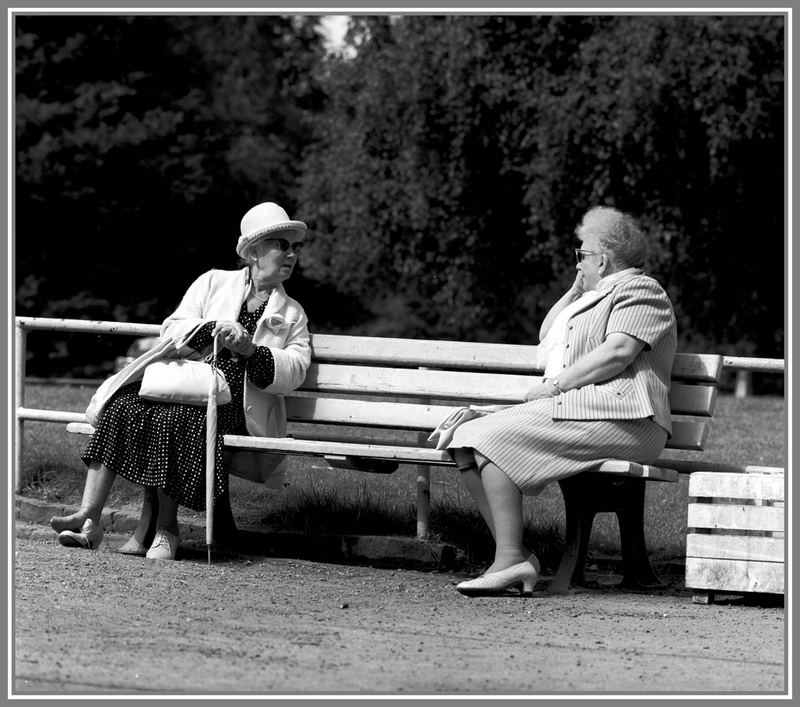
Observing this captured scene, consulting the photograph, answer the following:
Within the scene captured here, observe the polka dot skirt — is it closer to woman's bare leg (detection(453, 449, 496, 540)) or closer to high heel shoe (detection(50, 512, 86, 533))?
high heel shoe (detection(50, 512, 86, 533))

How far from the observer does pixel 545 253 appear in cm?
2305

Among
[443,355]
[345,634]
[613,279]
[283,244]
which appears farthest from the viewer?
[283,244]

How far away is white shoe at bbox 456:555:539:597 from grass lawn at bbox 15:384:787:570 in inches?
36.5

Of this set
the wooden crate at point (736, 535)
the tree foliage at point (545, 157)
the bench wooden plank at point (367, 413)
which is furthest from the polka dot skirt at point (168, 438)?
the tree foliage at point (545, 157)

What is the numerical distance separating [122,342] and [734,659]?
25.2 meters

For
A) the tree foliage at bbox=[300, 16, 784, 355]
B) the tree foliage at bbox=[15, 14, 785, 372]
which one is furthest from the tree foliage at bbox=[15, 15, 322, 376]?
the tree foliage at bbox=[300, 16, 784, 355]

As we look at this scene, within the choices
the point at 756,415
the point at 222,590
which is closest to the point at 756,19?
the point at 756,415

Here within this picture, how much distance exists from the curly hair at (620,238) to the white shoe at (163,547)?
219 cm

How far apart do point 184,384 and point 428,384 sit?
1.06m

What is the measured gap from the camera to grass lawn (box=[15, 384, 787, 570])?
6617 millimetres

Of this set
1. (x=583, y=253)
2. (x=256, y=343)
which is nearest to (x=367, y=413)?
(x=256, y=343)

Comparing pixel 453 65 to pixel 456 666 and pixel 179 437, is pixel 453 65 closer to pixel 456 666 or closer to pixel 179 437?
pixel 179 437

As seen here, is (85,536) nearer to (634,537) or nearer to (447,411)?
(447,411)

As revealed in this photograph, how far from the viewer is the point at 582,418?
5.61 m
